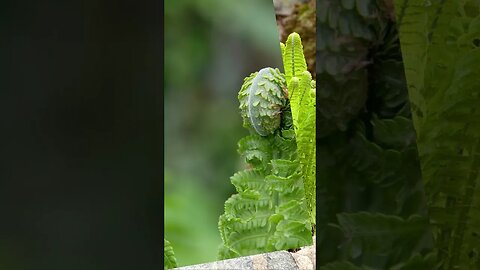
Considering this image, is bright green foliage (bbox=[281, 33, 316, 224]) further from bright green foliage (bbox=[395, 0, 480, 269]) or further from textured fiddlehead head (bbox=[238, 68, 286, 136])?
bright green foliage (bbox=[395, 0, 480, 269])

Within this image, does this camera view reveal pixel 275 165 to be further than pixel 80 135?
Yes

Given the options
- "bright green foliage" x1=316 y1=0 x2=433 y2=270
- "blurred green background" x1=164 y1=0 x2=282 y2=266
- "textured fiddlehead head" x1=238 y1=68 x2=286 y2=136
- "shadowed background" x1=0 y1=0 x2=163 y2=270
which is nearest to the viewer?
"shadowed background" x1=0 y1=0 x2=163 y2=270

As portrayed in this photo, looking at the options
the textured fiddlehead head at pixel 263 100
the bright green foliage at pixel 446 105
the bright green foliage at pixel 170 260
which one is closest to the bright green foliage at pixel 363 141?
the bright green foliage at pixel 446 105

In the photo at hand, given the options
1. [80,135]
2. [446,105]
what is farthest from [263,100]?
[80,135]

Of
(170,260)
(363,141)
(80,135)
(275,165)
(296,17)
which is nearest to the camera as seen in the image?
(80,135)

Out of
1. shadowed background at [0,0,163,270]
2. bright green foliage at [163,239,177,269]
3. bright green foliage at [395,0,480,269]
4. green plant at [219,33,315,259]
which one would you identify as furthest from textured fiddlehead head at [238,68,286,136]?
shadowed background at [0,0,163,270]

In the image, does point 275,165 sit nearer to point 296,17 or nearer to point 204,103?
point 204,103
